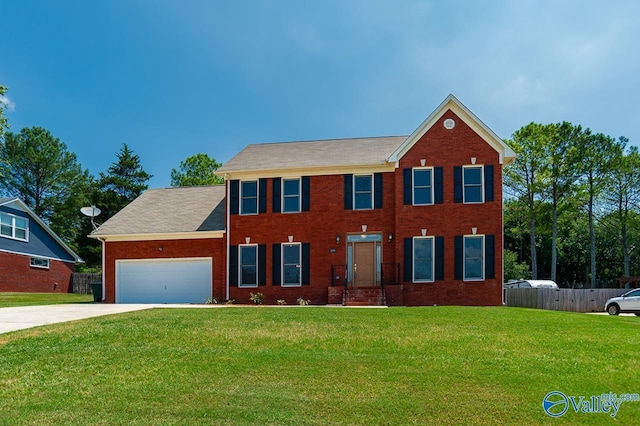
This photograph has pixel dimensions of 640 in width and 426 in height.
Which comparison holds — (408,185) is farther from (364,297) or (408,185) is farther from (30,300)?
(30,300)

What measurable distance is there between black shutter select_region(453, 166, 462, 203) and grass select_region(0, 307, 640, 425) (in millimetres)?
9004

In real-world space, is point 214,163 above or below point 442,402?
above

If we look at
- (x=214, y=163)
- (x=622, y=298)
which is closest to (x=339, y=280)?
(x=622, y=298)

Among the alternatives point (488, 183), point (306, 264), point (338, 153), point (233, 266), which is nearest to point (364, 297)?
point (306, 264)

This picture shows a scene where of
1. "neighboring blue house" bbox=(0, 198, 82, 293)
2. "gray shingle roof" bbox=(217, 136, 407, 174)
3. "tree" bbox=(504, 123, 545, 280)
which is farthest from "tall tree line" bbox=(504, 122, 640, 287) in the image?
"neighboring blue house" bbox=(0, 198, 82, 293)

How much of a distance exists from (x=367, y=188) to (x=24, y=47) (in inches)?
777

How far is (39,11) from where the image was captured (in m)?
20.4

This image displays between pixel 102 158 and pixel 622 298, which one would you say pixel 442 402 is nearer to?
pixel 622 298

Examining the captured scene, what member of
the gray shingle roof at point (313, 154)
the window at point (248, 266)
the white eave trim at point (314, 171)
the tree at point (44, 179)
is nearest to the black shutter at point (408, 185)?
the white eave trim at point (314, 171)

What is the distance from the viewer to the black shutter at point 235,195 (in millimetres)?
22297

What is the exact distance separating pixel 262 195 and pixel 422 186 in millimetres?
6699

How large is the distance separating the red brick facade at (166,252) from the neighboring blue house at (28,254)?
9987mm

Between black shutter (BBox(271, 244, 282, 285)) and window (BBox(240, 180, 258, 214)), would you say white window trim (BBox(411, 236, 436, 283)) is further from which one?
window (BBox(240, 180, 258, 214))

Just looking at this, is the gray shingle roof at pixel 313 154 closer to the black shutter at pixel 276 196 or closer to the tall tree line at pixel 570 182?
the black shutter at pixel 276 196
